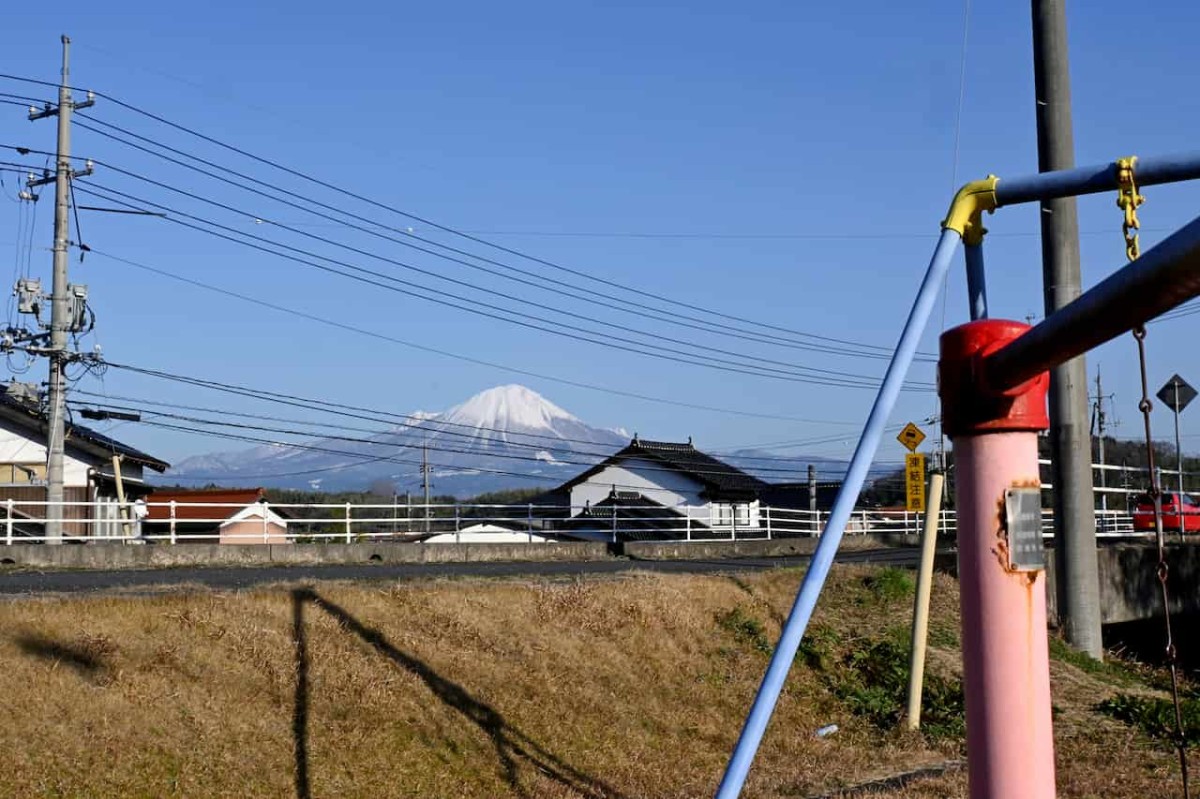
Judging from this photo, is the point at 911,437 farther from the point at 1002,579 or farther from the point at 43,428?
the point at 43,428

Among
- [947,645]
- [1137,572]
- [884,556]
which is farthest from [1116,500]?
[947,645]

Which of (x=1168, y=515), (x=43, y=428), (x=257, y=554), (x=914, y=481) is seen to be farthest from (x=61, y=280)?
(x=1168, y=515)

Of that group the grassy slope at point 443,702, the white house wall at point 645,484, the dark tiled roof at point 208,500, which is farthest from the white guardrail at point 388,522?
the grassy slope at point 443,702

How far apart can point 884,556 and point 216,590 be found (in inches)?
550

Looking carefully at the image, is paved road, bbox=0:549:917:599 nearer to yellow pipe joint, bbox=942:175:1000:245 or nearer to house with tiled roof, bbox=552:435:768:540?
yellow pipe joint, bbox=942:175:1000:245

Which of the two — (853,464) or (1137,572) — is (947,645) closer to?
(1137,572)

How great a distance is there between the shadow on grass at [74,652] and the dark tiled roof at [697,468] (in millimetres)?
49320

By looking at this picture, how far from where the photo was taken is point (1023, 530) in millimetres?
3646

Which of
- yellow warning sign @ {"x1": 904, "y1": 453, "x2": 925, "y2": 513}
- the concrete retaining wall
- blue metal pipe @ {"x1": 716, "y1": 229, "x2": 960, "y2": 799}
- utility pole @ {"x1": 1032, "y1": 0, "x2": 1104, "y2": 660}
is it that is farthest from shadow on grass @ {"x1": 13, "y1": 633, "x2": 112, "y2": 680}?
yellow warning sign @ {"x1": 904, "y1": 453, "x2": 925, "y2": 513}

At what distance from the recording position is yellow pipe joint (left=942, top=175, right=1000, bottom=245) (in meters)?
4.14

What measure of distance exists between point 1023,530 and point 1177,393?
1436 cm

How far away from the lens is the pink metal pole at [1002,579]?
3605 millimetres

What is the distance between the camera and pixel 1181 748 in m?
4.45

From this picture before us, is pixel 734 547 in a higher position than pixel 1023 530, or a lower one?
lower
